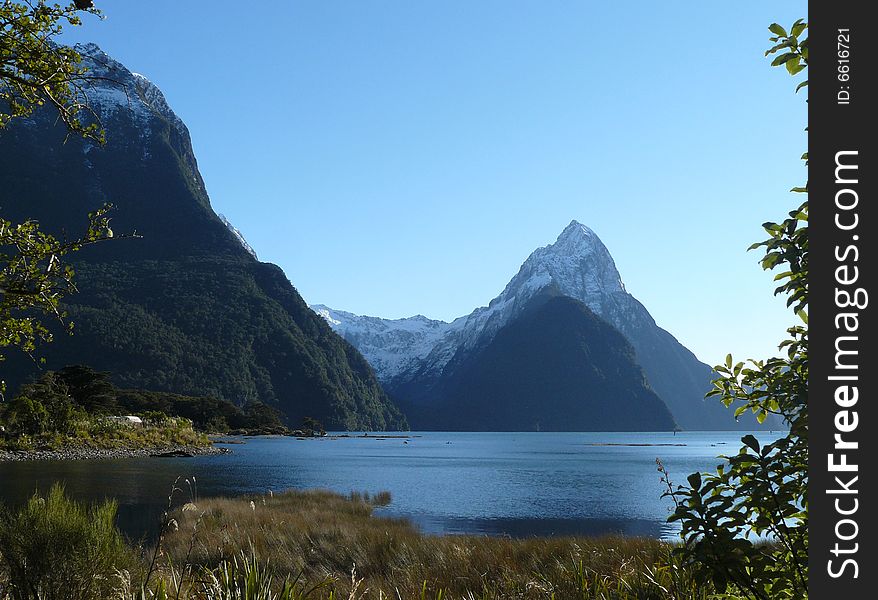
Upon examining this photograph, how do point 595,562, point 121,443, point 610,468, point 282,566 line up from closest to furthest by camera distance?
point 595,562 → point 282,566 → point 121,443 → point 610,468

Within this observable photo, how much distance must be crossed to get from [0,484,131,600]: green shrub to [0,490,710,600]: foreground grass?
0.06 feet

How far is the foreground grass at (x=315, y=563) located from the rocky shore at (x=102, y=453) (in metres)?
35.7

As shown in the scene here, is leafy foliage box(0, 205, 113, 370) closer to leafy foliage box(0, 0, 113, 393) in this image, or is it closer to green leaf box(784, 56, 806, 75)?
leafy foliage box(0, 0, 113, 393)

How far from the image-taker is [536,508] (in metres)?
39.3

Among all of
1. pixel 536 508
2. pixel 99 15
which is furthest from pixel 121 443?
pixel 99 15

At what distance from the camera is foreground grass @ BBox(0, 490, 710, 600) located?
692 cm

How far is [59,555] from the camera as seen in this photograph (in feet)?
25.6

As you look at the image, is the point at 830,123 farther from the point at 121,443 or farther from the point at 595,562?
the point at 121,443

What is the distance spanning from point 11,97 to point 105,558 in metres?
5.53

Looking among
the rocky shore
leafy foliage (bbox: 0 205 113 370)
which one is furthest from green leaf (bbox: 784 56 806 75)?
the rocky shore

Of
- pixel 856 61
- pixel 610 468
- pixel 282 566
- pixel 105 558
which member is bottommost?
pixel 610 468

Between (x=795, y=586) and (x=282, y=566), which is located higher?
(x=795, y=586)

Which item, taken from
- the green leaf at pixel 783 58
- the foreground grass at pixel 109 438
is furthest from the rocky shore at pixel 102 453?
the green leaf at pixel 783 58

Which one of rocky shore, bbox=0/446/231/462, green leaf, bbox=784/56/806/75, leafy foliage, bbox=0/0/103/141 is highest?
leafy foliage, bbox=0/0/103/141
